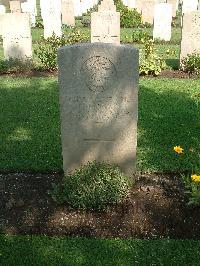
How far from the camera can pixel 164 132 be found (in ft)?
21.0

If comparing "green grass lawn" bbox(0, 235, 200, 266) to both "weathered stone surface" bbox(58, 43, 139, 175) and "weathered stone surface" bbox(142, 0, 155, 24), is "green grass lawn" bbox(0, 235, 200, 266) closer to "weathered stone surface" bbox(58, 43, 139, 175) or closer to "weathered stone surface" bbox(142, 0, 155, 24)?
"weathered stone surface" bbox(58, 43, 139, 175)

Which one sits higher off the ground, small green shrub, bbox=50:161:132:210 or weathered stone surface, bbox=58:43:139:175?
weathered stone surface, bbox=58:43:139:175

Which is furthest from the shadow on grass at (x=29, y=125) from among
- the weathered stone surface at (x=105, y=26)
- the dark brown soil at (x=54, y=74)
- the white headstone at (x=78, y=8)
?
the white headstone at (x=78, y=8)

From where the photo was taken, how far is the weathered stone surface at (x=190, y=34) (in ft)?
31.2

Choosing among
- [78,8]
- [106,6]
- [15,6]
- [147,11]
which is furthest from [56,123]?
[78,8]

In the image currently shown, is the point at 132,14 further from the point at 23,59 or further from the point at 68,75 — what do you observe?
the point at 68,75

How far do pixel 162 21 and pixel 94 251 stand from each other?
38.4 feet

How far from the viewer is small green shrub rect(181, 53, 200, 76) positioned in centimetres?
981

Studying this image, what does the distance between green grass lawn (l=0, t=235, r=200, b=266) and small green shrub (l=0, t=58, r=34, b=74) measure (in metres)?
6.86

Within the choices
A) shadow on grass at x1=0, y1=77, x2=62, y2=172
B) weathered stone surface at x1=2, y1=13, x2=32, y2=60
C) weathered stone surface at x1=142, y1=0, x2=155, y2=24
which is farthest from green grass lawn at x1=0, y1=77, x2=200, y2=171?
weathered stone surface at x1=142, y1=0, x2=155, y2=24

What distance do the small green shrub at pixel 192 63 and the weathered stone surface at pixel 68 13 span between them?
8.95m

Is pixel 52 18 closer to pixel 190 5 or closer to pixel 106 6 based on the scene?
pixel 106 6

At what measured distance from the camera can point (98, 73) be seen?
13.5 ft

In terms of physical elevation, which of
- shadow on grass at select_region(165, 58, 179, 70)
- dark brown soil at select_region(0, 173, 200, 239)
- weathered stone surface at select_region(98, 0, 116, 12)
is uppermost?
weathered stone surface at select_region(98, 0, 116, 12)
